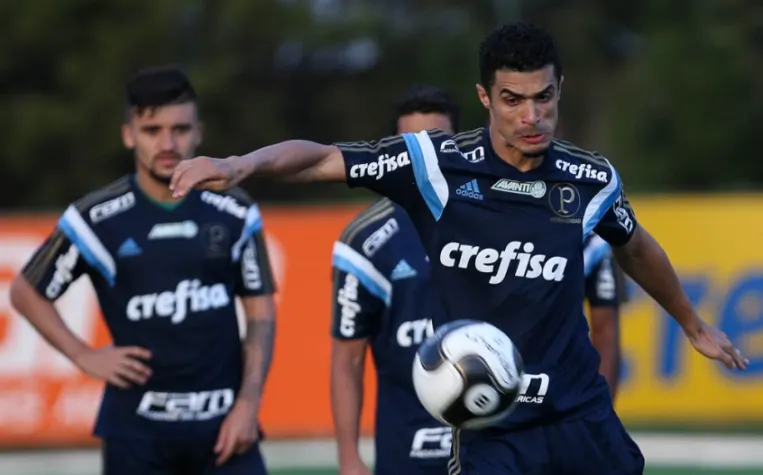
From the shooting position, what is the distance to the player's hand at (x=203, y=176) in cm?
458

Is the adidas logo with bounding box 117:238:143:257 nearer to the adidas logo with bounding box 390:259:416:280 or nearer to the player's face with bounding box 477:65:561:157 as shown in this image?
the adidas logo with bounding box 390:259:416:280

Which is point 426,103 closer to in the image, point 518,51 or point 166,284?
point 166,284

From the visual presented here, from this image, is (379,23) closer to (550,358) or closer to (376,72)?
(376,72)

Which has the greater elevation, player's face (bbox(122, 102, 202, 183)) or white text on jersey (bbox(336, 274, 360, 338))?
player's face (bbox(122, 102, 202, 183))

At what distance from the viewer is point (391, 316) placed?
21.3 ft

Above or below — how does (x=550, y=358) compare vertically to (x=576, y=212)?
below

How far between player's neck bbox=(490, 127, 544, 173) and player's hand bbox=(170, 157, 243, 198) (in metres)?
1.07

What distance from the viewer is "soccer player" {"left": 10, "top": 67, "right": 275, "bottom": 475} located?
6.64 metres

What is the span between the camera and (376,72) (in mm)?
34500

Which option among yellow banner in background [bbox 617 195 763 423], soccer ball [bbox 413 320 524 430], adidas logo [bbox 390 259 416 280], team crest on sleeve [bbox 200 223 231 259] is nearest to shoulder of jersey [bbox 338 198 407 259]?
adidas logo [bbox 390 259 416 280]

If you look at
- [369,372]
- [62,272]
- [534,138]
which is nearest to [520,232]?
[534,138]

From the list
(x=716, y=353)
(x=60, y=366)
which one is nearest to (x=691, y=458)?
(x=60, y=366)

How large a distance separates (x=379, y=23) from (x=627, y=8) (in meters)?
9.59

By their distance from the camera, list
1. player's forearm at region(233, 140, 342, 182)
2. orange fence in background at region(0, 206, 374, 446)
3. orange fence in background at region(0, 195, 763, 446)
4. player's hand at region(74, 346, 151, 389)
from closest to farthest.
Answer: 1. player's forearm at region(233, 140, 342, 182)
2. player's hand at region(74, 346, 151, 389)
3. orange fence in background at region(0, 206, 374, 446)
4. orange fence in background at region(0, 195, 763, 446)
